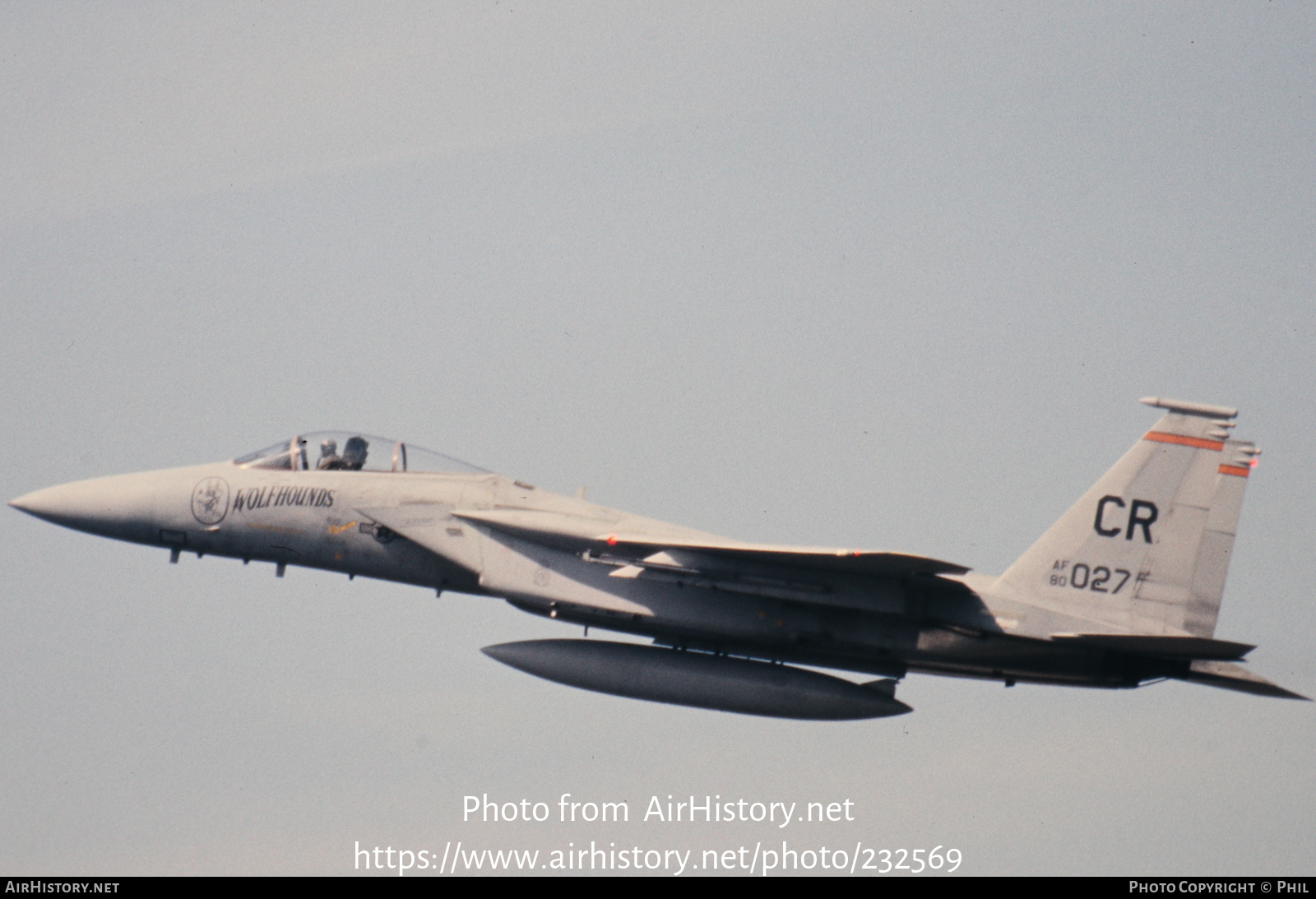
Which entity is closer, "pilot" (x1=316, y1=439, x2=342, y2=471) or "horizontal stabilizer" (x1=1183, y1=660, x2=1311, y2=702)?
"horizontal stabilizer" (x1=1183, y1=660, x2=1311, y2=702)

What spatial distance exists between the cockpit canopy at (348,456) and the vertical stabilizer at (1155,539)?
7.28m

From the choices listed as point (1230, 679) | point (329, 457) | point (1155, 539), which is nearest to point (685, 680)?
point (329, 457)

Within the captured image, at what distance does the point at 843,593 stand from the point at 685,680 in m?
2.15

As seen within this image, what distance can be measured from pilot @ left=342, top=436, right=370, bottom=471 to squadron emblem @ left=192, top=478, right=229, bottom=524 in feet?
5.15

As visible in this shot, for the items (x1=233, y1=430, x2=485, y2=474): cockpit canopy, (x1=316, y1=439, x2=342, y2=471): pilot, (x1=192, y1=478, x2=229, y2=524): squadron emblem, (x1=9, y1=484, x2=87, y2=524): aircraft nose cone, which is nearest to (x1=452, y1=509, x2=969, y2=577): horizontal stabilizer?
(x1=233, y1=430, x2=485, y2=474): cockpit canopy

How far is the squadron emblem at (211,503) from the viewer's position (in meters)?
19.8

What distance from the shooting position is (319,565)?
64.5 ft

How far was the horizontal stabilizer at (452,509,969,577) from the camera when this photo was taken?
16609 millimetres

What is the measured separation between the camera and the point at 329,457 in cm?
2003

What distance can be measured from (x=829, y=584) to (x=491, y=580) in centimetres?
410

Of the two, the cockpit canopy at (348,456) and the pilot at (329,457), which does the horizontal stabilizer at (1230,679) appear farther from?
the pilot at (329,457)

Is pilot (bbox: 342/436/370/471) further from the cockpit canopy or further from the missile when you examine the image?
the missile

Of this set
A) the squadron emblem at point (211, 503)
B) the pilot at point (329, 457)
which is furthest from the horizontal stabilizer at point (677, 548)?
the squadron emblem at point (211, 503)

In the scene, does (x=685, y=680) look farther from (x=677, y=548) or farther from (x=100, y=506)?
(x=100, y=506)
